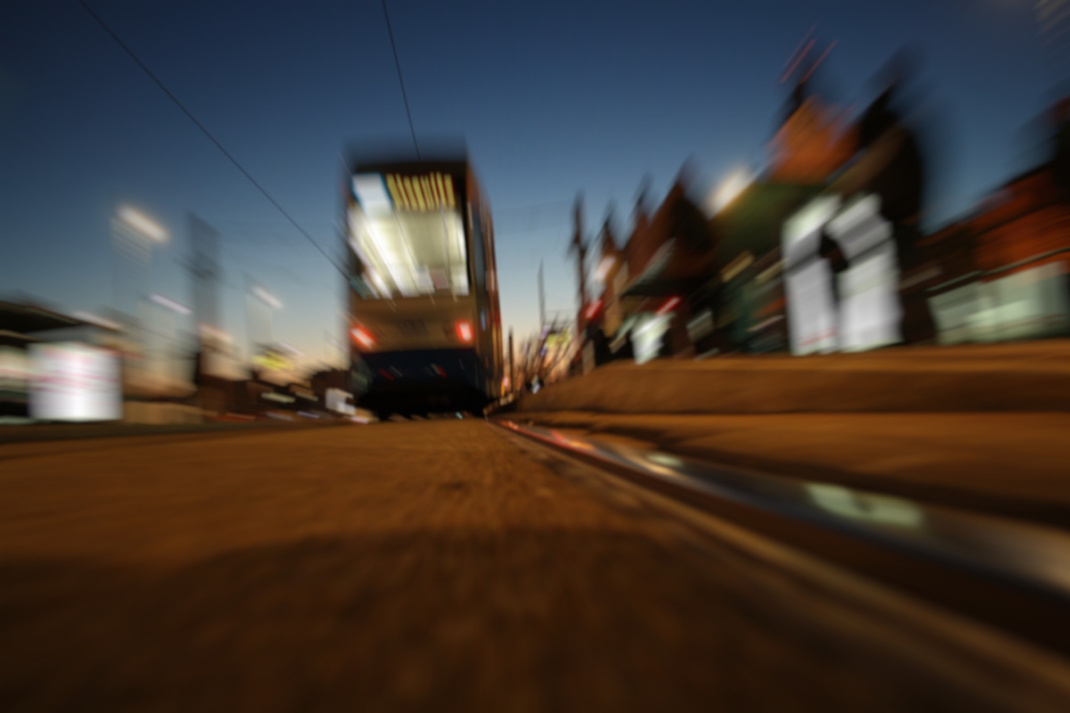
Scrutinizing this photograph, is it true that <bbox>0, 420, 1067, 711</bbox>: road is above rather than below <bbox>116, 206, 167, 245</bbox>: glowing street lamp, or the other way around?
below

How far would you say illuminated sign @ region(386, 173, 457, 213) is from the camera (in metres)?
8.18

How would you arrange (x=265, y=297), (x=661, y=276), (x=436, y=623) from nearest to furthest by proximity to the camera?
1. (x=436, y=623)
2. (x=661, y=276)
3. (x=265, y=297)

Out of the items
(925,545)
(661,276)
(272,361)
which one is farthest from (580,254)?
(272,361)

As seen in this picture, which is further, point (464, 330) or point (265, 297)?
point (265, 297)

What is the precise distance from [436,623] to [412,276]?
8.39m

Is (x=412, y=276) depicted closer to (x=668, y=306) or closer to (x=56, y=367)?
(x=668, y=306)

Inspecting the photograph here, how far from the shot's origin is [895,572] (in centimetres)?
74

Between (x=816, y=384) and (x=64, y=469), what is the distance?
4954 mm

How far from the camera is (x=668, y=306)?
45.5 ft

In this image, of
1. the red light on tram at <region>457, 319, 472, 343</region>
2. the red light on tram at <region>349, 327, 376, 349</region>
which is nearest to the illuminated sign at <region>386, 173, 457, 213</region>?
the red light on tram at <region>457, 319, 472, 343</region>

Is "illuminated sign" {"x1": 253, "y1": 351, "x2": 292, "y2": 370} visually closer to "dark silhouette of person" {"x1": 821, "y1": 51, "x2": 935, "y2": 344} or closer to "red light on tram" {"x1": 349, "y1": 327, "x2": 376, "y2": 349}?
"red light on tram" {"x1": 349, "y1": 327, "x2": 376, "y2": 349}

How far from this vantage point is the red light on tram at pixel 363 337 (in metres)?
8.52

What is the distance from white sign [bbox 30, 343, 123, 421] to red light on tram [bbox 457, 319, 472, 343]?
37.2ft

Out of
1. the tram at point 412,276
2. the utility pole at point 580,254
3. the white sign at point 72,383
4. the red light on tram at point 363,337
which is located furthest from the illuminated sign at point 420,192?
the white sign at point 72,383
